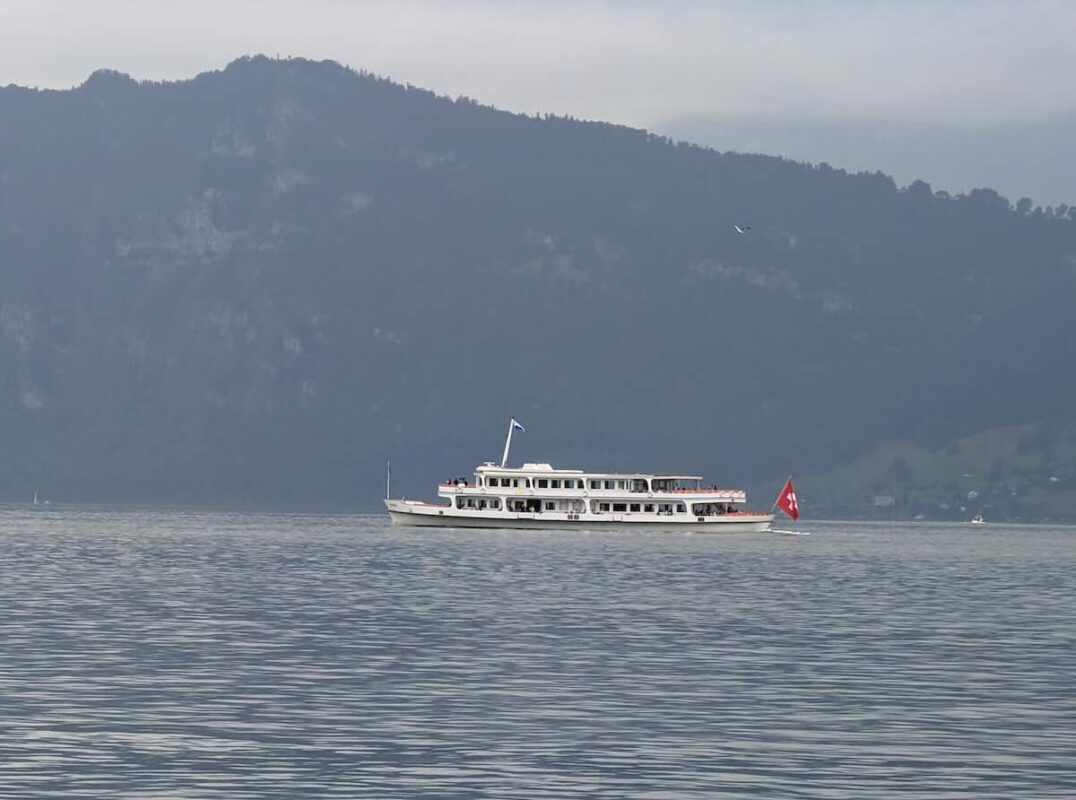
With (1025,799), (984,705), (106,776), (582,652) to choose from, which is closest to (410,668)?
(582,652)

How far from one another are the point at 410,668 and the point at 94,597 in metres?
41.1

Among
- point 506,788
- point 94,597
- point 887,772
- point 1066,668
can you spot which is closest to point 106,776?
point 506,788

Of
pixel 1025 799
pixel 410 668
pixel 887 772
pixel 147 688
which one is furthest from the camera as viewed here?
pixel 410 668

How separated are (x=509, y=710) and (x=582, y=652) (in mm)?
19054

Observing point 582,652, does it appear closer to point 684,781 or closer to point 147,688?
point 147,688

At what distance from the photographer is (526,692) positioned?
229 feet

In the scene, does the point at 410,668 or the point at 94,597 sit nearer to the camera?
the point at 410,668

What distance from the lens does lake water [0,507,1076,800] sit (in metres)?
53.1

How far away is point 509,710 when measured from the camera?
65.2 metres

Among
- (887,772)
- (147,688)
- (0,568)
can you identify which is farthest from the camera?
(0,568)

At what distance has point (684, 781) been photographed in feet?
173

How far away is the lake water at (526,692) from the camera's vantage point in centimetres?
5312

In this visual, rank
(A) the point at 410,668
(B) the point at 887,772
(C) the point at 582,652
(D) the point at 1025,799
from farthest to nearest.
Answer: (C) the point at 582,652
(A) the point at 410,668
(B) the point at 887,772
(D) the point at 1025,799

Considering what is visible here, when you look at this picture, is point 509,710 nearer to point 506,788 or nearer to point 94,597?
point 506,788
